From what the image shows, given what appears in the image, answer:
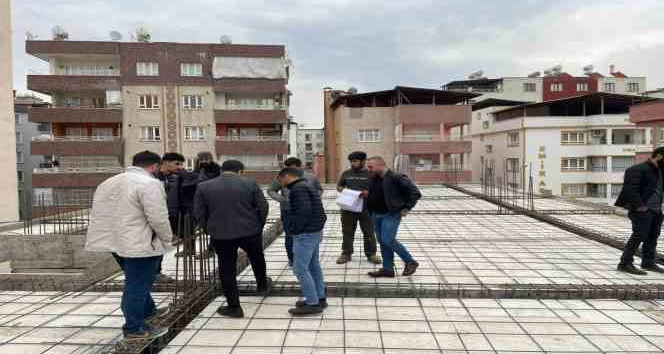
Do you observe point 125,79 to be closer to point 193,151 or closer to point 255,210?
point 193,151

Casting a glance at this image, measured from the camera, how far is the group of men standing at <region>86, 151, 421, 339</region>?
11.2ft

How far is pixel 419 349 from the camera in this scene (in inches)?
140

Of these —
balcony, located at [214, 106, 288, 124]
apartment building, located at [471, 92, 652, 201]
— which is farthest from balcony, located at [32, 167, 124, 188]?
apartment building, located at [471, 92, 652, 201]

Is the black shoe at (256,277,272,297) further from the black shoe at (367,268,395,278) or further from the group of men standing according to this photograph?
the black shoe at (367,268,395,278)

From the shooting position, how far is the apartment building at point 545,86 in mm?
48625

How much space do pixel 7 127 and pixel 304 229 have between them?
13202mm

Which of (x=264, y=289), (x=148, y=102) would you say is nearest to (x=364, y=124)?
(x=148, y=102)

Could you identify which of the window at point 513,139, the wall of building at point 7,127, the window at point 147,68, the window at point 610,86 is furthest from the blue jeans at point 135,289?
the window at point 610,86

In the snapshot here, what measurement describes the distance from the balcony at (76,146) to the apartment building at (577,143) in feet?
89.8

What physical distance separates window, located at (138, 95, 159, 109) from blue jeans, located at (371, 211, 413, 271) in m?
27.4

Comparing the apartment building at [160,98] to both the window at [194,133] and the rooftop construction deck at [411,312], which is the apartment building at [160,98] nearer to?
the window at [194,133]

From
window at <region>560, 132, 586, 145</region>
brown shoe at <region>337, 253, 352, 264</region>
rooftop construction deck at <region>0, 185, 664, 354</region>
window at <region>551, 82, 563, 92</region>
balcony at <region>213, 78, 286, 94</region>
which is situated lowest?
rooftop construction deck at <region>0, 185, 664, 354</region>

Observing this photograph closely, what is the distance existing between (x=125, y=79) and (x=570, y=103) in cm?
3190

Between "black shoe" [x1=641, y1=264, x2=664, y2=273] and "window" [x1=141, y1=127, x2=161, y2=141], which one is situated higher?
"window" [x1=141, y1=127, x2=161, y2=141]
